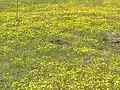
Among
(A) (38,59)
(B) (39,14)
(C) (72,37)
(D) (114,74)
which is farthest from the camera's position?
(B) (39,14)

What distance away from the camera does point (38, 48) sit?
23781mm

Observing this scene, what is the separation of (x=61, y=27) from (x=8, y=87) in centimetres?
1211

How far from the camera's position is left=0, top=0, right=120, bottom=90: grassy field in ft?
61.3

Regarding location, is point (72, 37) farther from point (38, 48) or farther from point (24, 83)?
point (24, 83)

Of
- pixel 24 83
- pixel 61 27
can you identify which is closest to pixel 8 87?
pixel 24 83

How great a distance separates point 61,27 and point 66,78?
11.0 meters

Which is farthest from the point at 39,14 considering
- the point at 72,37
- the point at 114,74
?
the point at 114,74

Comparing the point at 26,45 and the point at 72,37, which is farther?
the point at 72,37

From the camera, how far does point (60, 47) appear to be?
957 inches

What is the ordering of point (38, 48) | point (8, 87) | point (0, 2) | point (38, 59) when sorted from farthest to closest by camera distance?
1. point (0, 2)
2. point (38, 48)
3. point (38, 59)
4. point (8, 87)

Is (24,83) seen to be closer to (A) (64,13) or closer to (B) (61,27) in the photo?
(B) (61,27)

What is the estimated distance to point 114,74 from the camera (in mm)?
19609

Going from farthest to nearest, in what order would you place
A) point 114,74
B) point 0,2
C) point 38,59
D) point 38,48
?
point 0,2 → point 38,48 → point 38,59 → point 114,74

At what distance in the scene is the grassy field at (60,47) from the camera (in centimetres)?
1867
